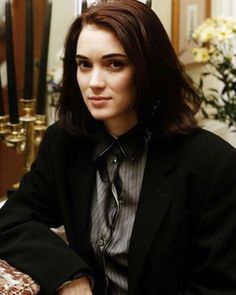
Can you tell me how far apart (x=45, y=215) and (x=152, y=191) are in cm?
26

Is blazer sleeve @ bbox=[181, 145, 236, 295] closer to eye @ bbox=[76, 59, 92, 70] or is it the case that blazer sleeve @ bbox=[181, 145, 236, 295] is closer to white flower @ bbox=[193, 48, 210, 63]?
eye @ bbox=[76, 59, 92, 70]

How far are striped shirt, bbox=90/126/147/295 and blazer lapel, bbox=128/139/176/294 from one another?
0.03m

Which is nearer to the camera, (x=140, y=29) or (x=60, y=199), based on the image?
(x=140, y=29)

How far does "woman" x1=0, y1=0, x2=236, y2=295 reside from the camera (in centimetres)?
102

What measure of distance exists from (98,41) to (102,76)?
66mm

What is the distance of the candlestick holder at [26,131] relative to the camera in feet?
4.70

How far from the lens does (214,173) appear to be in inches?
41.1

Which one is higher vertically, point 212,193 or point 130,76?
point 130,76

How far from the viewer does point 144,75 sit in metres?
1.02

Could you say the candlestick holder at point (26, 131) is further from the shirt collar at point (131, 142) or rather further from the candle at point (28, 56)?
the shirt collar at point (131, 142)

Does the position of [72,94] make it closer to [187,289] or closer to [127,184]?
[127,184]

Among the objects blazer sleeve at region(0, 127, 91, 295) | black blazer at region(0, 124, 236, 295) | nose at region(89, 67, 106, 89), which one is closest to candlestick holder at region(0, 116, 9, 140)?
blazer sleeve at region(0, 127, 91, 295)

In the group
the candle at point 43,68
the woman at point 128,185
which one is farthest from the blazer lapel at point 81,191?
the candle at point 43,68

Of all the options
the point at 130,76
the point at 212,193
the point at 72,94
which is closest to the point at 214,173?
the point at 212,193
